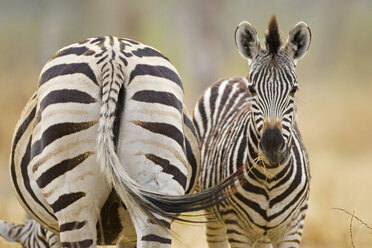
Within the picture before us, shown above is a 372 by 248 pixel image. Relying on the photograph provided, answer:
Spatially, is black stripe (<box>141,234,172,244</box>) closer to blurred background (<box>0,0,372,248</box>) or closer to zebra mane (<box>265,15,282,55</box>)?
blurred background (<box>0,0,372,248</box>)

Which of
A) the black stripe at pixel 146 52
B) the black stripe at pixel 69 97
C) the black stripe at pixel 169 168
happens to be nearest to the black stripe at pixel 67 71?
the black stripe at pixel 69 97

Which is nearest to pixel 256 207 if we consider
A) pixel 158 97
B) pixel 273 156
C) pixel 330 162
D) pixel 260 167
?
pixel 260 167

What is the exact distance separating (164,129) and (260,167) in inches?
52.2

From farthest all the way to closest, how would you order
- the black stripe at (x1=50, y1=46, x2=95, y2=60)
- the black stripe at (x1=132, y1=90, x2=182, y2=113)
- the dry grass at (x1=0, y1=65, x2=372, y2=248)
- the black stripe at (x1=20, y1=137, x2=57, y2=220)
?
the dry grass at (x1=0, y1=65, x2=372, y2=248)
the black stripe at (x1=20, y1=137, x2=57, y2=220)
the black stripe at (x1=50, y1=46, x2=95, y2=60)
the black stripe at (x1=132, y1=90, x2=182, y2=113)

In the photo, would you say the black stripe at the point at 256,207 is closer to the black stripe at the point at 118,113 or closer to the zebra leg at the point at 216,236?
the zebra leg at the point at 216,236

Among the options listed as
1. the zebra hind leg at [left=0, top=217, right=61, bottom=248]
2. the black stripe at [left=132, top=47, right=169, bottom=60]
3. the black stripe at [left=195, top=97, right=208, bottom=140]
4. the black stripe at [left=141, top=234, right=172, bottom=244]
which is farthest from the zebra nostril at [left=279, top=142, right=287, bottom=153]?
the zebra hind leg at [left=0, top=217, right=61, bottom=248]

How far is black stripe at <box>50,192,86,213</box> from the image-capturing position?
3.57m

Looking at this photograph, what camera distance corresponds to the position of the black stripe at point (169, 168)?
141 inches

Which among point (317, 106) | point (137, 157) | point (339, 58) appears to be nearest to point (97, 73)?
point (137, 157)

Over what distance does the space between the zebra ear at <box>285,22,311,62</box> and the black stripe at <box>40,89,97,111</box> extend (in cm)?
184

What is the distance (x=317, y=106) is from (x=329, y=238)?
11.1m

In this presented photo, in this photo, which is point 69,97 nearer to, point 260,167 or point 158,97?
point 158,97

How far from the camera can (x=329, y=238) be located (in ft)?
23.6

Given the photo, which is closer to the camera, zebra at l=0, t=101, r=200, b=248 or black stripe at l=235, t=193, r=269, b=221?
zebra at l=0, t=101, r=200, b=248
